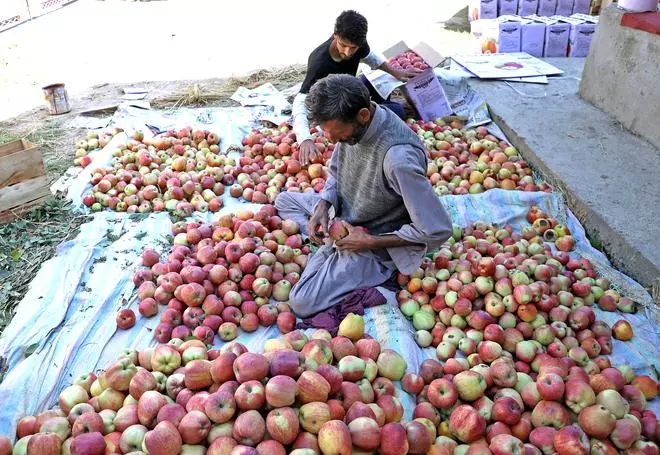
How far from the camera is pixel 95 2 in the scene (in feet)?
47.0

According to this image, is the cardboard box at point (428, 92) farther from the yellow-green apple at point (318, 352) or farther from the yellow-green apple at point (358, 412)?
the yellow-green apple at point (358, 412)

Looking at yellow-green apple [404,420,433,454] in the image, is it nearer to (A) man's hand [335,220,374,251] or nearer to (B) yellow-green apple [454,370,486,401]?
(B) yellow-green apple [454,370,486,401]

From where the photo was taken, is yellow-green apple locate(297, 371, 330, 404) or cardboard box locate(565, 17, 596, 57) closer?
yellow-green apple locate(297, 371, 330, 404)

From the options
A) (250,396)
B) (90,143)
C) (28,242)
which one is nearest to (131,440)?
(250,396)

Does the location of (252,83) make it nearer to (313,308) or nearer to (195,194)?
(195,194)

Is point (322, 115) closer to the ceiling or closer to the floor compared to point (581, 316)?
closer to the ceiling

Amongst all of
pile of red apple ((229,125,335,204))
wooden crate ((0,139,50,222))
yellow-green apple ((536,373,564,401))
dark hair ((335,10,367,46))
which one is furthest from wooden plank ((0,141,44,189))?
yellow-green apple ((536,373,564,401))

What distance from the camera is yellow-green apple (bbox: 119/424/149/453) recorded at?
2033 millimetres

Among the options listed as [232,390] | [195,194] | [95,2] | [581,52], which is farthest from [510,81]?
[95,2]

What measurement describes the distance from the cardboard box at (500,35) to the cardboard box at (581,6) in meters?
1.79

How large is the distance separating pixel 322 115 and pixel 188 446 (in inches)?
62.6

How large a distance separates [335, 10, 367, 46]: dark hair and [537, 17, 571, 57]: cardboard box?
4.67 meters

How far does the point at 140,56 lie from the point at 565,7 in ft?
24.7

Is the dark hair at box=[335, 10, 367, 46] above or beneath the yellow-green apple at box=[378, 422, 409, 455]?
above
